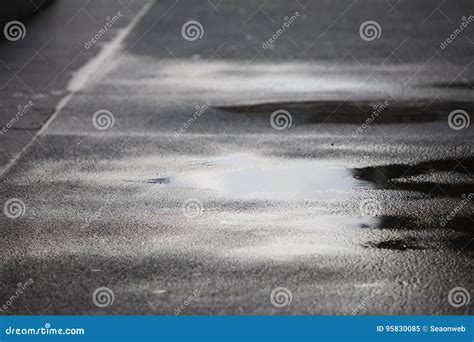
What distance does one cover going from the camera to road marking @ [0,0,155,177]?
1175 centimetres

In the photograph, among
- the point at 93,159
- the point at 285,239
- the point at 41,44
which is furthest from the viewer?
the point at 41,44

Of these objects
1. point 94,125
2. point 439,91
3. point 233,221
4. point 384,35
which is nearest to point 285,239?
point 233,221

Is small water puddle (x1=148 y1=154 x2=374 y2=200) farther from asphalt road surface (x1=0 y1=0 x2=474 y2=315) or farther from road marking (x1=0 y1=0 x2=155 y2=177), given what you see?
road marking (x1=0 y1=0 x2=155 y2=177)

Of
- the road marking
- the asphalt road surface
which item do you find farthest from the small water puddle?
the road marking

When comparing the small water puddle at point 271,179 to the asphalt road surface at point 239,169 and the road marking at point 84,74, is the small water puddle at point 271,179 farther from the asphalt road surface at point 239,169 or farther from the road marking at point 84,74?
the road marking at point 84,74

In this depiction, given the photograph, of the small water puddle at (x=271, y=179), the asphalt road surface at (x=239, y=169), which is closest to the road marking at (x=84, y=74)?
the asphalt road surface at (x=239, y=169)

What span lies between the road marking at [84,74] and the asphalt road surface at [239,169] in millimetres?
45

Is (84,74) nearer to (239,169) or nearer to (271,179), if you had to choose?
(239,169)

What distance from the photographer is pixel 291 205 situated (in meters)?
9.35

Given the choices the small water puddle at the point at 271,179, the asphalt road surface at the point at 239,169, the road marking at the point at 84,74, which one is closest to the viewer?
the asphalt road surface at the point at 239,169

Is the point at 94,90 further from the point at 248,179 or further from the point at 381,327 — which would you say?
the point at 381,327

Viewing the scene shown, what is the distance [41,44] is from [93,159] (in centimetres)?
684

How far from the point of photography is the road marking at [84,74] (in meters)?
11.8

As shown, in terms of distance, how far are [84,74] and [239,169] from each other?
5.78 meters
